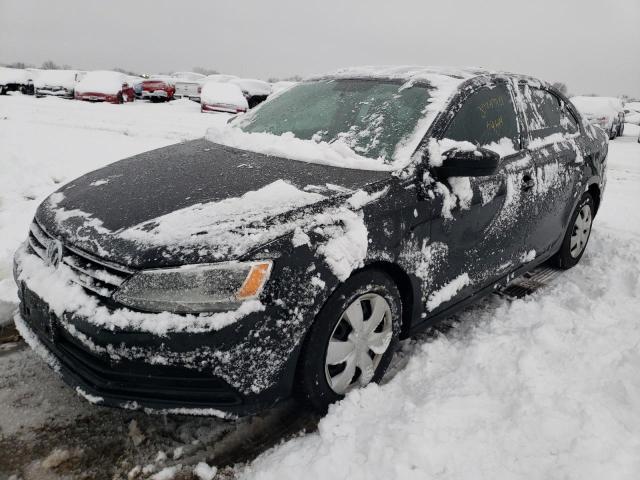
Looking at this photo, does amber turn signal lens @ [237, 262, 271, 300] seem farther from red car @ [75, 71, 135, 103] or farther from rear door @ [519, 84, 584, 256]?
red car @ [75, 71, 135, 103]

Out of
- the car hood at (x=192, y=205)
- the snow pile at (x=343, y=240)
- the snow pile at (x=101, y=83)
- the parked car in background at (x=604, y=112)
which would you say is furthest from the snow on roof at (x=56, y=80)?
the snow pile at (x=343, y=240)

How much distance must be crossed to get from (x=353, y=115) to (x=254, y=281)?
4.88 feet

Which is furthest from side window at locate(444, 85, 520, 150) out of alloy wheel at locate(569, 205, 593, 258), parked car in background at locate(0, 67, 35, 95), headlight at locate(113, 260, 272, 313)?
parked car in background at locate(0, 67, 35, 95)

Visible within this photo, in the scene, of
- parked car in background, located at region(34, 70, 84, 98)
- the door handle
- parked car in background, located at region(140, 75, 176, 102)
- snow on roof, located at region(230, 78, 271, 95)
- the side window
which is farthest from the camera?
parked car in background, located at region(140, 75, 176, 102)

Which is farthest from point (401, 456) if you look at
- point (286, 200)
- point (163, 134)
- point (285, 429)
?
point (163, 134)

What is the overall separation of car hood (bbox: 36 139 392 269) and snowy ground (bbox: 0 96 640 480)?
0.87 m

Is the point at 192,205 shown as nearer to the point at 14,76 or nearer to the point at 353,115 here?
the point at 353,115

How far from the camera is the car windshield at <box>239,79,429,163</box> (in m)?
2.77

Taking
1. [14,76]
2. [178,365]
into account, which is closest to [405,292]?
[178,365]

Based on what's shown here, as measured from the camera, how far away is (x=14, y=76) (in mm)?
21766

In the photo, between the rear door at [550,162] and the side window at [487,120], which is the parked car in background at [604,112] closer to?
the rear door at [550,162]

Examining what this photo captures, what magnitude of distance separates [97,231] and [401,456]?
1.55m

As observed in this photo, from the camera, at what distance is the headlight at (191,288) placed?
6.17ft

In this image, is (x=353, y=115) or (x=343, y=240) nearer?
(x=343, y=240)
